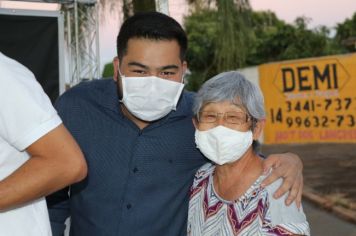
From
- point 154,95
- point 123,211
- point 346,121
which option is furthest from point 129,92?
point 346,121

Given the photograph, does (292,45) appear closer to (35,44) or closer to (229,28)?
(229,28)

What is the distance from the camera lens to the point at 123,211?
1.85 meters

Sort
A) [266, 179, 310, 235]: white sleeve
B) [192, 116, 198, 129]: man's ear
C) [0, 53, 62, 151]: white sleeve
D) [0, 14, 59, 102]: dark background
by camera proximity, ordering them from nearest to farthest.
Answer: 1. [0, 53, 62, 151]: white sleeve
2. [266, 179, 310, 235]: white sleeve
3. [192, 116, 198, 129]: man's ear
4. [0, 14, 59, 102]: dark background

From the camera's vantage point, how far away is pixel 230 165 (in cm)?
192

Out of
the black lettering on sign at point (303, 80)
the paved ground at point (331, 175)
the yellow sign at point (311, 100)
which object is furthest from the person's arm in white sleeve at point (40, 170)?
the black lettering on sign at point (303, 80)

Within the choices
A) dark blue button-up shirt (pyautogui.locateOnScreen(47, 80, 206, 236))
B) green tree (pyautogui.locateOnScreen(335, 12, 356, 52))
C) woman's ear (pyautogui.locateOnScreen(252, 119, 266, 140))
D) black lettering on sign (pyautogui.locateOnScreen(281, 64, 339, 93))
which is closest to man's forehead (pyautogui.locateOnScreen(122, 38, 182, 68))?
dark blue button-up shirt (pyautogui.locateOnScreen(47, 80, 206, 236))

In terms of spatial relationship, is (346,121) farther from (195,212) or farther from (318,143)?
(195,212)

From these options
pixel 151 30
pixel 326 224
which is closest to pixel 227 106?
pixel 151 30

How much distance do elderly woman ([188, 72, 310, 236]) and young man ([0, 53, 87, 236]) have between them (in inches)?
25.9

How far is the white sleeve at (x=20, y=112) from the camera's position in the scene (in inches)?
48.1

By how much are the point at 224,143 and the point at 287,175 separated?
242 millimetres

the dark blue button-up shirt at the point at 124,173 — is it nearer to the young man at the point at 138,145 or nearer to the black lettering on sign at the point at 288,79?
the young man at the point at 138,145

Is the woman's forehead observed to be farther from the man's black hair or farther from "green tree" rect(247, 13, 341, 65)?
"green tree" rect(247, 13, 341, 65)

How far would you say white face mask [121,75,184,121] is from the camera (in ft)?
6.27
